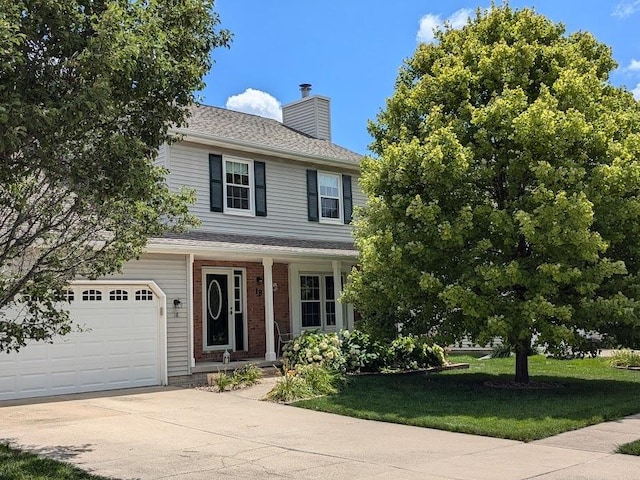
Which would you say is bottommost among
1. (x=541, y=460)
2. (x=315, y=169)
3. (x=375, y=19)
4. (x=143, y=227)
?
(x=541, y=460)

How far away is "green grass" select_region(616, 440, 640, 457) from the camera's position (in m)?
7.34

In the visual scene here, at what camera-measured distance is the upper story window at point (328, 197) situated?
18.9 metres

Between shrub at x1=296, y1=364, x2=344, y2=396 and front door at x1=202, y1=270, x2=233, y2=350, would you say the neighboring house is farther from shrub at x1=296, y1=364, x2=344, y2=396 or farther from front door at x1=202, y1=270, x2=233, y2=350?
shrub at x1=296, y1=364, x2=344, y2=396

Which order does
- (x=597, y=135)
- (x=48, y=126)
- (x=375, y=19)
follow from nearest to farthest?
(x=48, y=126), (x=597, y=135), (x=375, y=19)

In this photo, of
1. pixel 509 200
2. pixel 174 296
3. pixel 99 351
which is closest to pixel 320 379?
pixel 174 296

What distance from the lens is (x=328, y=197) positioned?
19359 mm

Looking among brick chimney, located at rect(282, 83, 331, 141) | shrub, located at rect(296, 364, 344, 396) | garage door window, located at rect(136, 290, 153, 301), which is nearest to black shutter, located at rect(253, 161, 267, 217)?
garage door window, located at rect(136, 290, 153, 301)

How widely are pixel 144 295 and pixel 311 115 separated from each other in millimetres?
10392

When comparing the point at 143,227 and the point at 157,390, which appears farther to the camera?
the point at 157,390

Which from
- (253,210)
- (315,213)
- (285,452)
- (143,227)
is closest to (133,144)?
(143,227)

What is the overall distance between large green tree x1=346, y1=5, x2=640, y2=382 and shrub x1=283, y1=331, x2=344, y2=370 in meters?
2.02

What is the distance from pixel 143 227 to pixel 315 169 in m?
12.0

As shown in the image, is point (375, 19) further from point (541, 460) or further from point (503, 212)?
point (541, 460)

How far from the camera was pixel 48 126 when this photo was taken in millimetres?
4883
